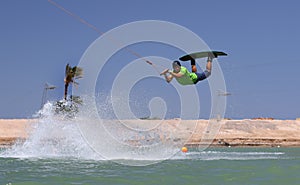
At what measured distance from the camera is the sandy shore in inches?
1818

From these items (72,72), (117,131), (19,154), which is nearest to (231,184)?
(19,154)

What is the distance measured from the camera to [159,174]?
1441cm

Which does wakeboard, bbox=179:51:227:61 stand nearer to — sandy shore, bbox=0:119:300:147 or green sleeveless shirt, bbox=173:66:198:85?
green sleeveless shirt, bbox=173:66:198:85

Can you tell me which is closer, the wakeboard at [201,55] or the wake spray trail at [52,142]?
the wakeboard at [201,55]

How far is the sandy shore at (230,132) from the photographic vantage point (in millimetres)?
46188

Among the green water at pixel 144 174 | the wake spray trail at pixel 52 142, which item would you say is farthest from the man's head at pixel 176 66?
the wake spray trail at pixel 52 142

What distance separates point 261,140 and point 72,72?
98.9 feet

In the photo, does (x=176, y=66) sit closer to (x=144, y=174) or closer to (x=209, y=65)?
(x=209, y=65)

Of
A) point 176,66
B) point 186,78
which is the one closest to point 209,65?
point 186,78

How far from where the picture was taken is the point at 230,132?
5278 centimetres

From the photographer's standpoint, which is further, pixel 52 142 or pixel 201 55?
pixel 52 142

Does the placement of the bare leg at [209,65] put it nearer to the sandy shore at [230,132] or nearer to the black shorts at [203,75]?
the black shorts at [203,75]

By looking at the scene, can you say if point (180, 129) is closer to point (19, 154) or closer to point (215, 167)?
point (19, 154)

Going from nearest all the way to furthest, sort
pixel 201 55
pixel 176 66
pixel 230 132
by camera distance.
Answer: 1. pixel 176 66
2. pixel 201 55
3. pixel 230 132
